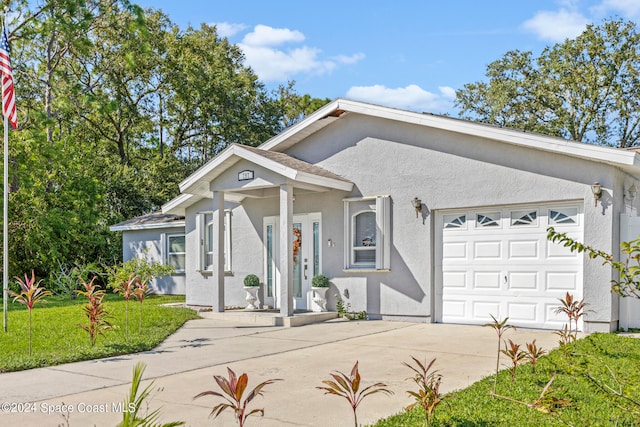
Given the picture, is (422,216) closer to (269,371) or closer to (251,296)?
(251,296)

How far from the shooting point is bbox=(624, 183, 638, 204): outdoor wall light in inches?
422

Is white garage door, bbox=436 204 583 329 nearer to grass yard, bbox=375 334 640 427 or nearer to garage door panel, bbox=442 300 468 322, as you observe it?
garage door panel, bbox=442 300 468 322

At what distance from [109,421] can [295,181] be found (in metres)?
7.54

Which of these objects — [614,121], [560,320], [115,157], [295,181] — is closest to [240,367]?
[295,181]

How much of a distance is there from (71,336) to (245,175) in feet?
16.2

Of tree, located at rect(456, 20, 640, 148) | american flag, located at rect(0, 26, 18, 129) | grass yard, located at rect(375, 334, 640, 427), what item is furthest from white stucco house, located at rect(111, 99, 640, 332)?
tree, located at rect(456, 20, 640, 148)

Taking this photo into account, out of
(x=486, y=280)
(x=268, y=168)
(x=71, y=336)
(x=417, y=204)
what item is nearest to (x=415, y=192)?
(x=417, y=204)

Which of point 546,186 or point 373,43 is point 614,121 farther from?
point 546,186

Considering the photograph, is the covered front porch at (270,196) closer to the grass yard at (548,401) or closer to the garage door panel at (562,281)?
the garage door panel at (562,281)

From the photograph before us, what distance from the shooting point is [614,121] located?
2800 cm

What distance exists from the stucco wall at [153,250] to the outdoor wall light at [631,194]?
44.7ft

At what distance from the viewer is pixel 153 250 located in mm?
20375

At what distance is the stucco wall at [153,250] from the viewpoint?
19734 millimetres

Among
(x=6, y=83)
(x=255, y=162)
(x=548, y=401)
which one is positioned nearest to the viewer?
(x=548, y=401)
